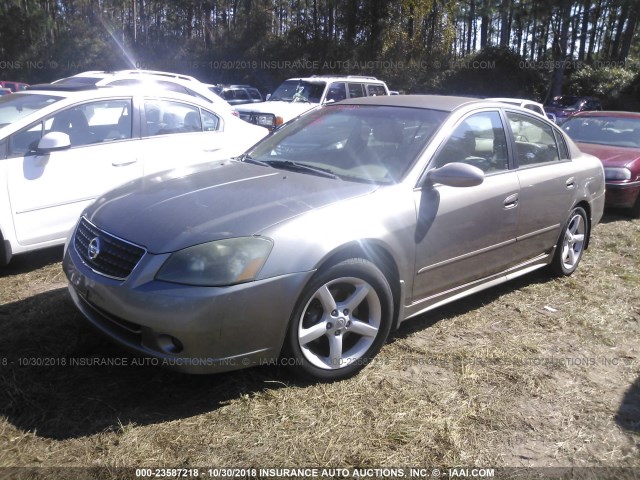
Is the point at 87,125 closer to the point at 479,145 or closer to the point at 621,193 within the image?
the point at 479,145

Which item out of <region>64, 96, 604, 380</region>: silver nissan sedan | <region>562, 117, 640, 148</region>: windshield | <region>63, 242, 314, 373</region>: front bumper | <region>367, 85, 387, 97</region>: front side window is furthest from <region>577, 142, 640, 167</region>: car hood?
<region>367, 85, 387, 97</region>: front side window

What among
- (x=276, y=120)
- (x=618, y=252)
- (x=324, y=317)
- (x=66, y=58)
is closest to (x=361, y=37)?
(x=66, y=58)

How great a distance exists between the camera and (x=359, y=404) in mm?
3154

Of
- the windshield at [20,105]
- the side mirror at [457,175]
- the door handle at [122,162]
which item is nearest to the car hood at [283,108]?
the door handle at [122,162]

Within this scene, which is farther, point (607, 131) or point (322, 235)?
point (607, 131)

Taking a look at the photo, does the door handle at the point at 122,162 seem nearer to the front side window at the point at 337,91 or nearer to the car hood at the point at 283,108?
the car hood at the point at 283,108

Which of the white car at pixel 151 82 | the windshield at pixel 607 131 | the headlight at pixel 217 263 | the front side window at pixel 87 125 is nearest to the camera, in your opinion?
the headlight at pixel 217 263

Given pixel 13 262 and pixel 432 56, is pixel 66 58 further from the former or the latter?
pixel 13 262

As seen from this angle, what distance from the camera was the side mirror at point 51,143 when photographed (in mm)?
4918

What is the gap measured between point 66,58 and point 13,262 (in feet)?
139

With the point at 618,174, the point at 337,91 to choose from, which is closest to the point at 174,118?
the point at 618,174

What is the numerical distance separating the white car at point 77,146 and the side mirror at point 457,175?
2.93 meters

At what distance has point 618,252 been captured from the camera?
639cm

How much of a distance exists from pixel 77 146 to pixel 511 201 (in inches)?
145
